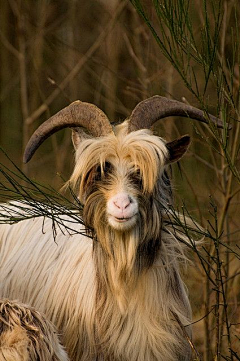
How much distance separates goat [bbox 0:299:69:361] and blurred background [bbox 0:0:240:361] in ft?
3.75

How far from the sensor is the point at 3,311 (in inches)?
241

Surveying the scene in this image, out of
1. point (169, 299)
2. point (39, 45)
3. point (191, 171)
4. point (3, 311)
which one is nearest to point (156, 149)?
point (169, 299)

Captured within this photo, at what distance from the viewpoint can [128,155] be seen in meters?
6.81

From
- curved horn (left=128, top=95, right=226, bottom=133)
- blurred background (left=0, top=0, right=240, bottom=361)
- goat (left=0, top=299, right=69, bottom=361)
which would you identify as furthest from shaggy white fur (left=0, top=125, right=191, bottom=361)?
goat (left=0, top=299, right=69, bottom=361)

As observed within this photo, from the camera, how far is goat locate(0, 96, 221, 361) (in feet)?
22.1

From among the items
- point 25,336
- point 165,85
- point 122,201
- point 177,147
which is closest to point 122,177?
point 122,201

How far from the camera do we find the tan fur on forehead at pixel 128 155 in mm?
6734

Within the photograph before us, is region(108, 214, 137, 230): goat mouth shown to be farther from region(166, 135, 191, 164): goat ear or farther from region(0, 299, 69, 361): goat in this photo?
region(0, 299, 69, 361): goat

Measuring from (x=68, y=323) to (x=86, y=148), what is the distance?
1.44 metres

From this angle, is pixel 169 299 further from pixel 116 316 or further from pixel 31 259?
pixel 31 259

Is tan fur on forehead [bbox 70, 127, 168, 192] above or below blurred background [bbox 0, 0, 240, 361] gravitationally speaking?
below

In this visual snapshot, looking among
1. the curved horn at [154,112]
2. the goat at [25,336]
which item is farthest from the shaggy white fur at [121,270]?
the goat at [25,336]

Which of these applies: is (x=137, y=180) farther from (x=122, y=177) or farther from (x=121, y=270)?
(x=121, y=270)

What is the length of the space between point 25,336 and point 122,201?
120 cm
